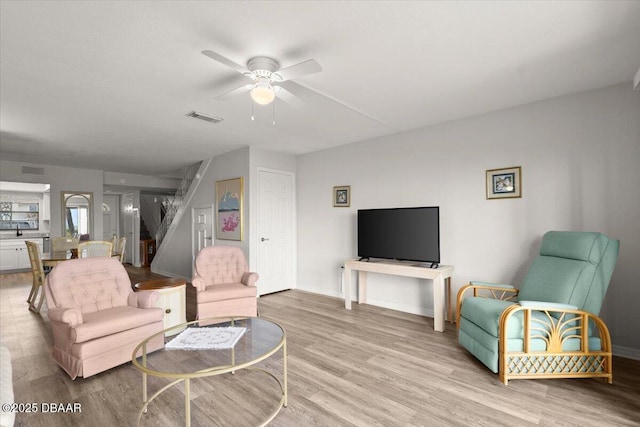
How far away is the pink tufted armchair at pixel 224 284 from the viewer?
357 cm

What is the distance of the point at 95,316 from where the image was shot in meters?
2.67

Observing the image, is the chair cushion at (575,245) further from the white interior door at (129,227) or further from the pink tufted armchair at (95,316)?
the white interior door at (129,227)

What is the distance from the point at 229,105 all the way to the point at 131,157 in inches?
148

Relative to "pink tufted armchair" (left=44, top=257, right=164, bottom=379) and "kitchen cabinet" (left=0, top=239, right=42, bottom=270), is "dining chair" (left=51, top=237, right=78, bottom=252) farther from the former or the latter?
"pink tufted armchair" (left=44, top=257, right=164, bottom=379)

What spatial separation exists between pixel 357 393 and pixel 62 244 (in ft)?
18.6

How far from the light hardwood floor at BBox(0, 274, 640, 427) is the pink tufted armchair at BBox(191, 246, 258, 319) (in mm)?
829

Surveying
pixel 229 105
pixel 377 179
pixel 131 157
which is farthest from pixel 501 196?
pixel 131 157

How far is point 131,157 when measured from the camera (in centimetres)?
597

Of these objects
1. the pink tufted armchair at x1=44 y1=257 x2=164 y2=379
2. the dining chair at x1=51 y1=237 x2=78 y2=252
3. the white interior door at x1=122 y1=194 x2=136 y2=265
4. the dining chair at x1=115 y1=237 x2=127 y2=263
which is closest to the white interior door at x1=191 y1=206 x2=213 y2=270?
the dining chair at x1=115 y1=237 x2=127 y2=263

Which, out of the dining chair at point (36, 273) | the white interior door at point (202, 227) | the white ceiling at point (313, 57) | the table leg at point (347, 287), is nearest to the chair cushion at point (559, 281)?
the white ceiling at point (313, 57)

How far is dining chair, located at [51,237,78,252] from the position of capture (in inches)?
204

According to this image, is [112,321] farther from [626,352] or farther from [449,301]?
[626,352]

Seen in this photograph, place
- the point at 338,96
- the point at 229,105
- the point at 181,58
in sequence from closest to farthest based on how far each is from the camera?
the point at 181,58
the point at 338,96
the point at 229,105

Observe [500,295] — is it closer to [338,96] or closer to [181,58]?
[338,96]
